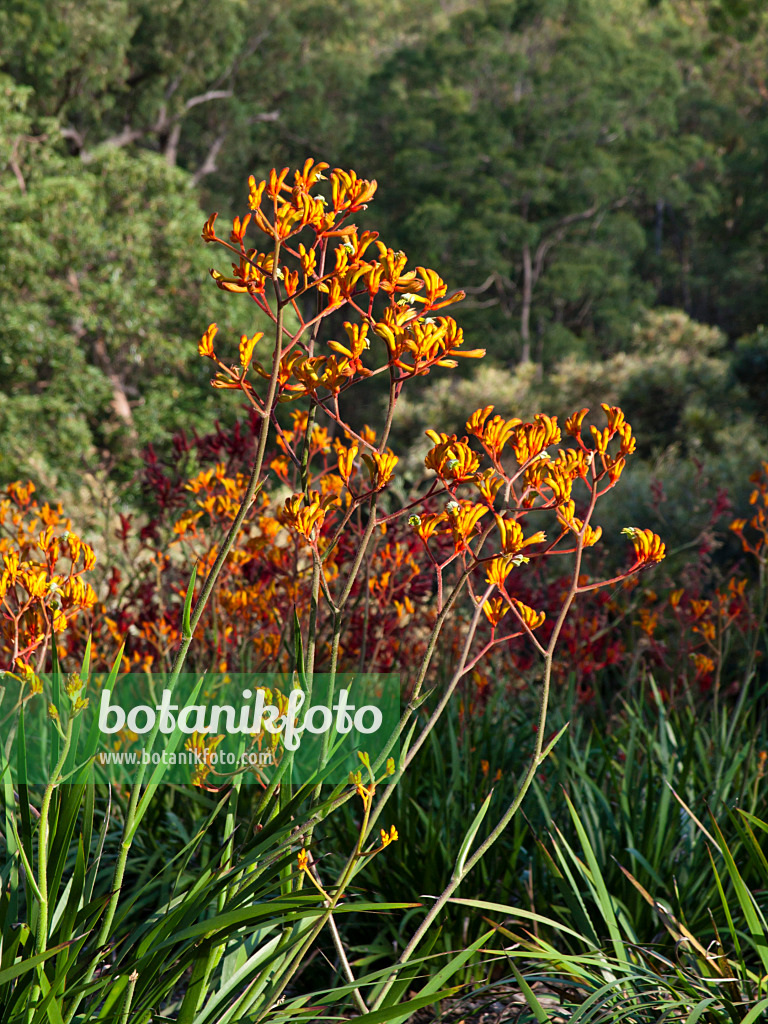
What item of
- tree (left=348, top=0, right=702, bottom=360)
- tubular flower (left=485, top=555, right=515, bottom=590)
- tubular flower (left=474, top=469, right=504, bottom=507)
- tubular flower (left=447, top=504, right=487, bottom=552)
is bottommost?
tubular flower (left=485, top=555, right=515, bottom=590)

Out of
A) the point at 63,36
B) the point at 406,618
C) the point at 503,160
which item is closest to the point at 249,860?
the point at 406,618

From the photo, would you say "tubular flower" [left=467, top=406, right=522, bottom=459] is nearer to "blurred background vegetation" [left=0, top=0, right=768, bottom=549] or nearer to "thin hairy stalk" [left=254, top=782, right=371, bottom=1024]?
"thin hairy stalk" [left=254, top=782, right=371, bottom=1024]

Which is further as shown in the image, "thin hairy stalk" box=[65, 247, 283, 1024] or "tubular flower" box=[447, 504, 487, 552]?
"tubular flower" box=[447, 504, 487, 552]

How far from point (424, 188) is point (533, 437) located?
2202cm

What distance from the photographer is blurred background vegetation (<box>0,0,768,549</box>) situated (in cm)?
1262

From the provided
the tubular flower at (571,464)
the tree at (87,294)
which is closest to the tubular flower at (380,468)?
the tubular flower at (571,464)

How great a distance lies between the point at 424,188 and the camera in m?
21.8

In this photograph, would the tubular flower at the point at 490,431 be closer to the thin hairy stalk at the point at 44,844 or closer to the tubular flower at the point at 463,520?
the tubular flower at the point at 463,520

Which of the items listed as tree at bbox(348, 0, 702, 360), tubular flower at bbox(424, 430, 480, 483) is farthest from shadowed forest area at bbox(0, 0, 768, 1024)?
tree at bbox(348, 0, 702, 360)

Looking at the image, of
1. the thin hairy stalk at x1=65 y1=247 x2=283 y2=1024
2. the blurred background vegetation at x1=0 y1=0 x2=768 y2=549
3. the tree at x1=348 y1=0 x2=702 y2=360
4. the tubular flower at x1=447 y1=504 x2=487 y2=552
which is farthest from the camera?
the tree at x1=348 y1=0 x2=702 y2=360

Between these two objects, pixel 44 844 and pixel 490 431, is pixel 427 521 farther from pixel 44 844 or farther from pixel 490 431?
pixel 44 844

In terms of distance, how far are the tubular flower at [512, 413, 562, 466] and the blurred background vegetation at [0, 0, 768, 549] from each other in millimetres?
8685

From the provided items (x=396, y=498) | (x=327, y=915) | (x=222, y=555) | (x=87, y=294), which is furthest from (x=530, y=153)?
(x=327, y=915)

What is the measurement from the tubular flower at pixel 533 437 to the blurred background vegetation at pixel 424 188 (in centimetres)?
868
